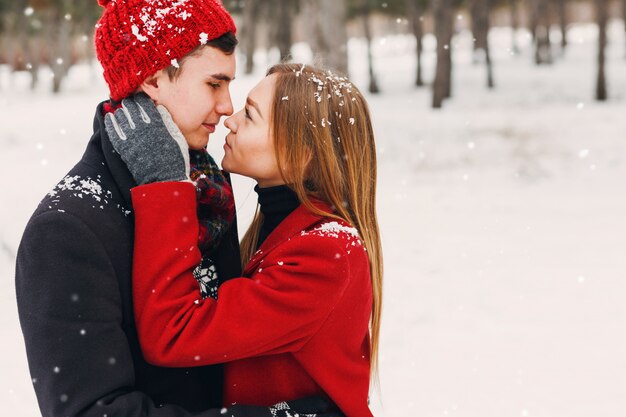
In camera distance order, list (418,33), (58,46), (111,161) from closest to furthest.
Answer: (111,161) < (418,33) < (58,46)

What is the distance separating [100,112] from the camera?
2027 millimetres

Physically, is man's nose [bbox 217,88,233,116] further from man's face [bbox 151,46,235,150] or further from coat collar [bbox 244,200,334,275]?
coat collar [bbox 244,200,334,275]

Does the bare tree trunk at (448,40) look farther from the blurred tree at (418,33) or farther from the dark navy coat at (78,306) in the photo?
the dark navy coat at (78,306)

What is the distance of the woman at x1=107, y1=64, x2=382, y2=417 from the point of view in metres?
1.84

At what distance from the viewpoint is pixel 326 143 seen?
217cm

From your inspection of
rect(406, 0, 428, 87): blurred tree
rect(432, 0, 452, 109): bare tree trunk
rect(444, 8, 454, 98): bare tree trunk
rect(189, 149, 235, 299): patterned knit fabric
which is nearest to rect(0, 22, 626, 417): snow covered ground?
rect(432, 0, 452, 109): bare tree trunk

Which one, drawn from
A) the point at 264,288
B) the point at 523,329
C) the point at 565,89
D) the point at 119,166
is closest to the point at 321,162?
the point at 264,288

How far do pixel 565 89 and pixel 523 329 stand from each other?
16749 mm

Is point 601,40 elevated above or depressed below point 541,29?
below

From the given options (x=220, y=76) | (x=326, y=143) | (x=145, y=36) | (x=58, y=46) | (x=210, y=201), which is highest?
(x=58, y=46)

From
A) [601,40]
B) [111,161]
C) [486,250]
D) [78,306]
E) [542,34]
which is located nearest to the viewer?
[78,306]

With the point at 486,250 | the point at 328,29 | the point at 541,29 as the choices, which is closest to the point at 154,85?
the point at 486,250

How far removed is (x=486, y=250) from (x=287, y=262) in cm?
610

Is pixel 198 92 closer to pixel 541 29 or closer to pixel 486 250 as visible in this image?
pixel 486 250
